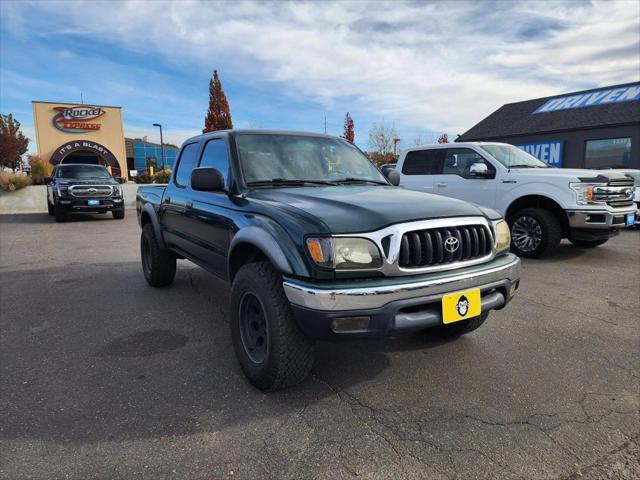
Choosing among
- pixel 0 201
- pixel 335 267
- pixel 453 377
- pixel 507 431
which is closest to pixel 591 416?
pixel 507 431

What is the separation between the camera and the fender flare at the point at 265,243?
243 cm

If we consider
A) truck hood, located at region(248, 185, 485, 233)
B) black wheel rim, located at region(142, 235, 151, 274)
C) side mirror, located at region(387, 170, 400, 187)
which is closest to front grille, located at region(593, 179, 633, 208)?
side mirror, located at region(387, 170, 400, 187)

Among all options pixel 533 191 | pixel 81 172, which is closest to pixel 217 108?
pixel 81 172

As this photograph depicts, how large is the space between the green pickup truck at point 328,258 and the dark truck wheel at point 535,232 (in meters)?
4.04

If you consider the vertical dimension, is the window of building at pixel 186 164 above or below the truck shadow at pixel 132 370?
above

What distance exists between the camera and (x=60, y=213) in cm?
1252

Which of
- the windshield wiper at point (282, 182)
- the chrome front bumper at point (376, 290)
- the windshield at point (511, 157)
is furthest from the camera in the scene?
the windshield at point (511, 157)

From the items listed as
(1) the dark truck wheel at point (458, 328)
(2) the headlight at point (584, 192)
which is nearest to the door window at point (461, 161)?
(2) the headlight at point (584, 192)

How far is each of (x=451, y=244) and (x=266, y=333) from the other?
123 centimetres

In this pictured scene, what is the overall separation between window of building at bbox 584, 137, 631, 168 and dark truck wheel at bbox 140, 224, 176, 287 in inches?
805

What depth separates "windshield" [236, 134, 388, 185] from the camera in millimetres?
3400

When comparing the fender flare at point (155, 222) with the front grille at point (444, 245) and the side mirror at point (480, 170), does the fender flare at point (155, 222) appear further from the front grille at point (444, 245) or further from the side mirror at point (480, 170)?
the side mirror at point (480, 170)

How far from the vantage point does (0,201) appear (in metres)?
16.1

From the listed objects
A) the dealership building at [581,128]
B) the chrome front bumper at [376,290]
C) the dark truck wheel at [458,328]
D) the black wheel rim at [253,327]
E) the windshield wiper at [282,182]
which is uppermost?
A: the dealership building at [581,128]
